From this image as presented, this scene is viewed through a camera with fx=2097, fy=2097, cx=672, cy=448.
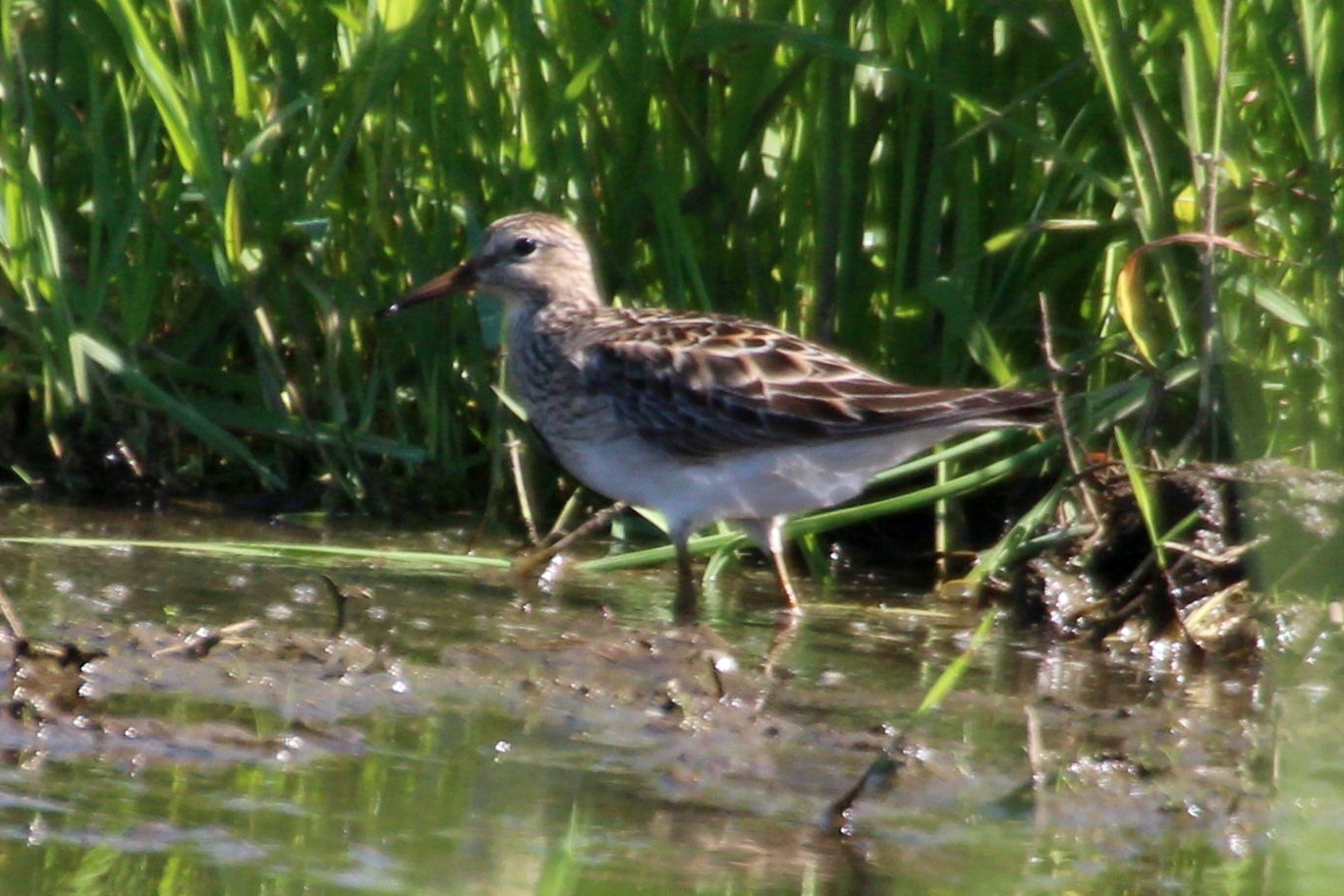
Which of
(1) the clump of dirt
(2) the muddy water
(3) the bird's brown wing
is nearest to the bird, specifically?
(3) the bird's brown wing

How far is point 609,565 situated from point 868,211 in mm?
1450

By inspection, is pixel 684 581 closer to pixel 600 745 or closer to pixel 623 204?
pixel 623 204

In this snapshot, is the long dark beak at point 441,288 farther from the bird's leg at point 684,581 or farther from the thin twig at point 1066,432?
the thin twig at point 1066,432

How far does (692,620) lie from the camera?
575 centimetres

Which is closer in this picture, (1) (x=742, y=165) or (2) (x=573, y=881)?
(2) (x=573, y=881)

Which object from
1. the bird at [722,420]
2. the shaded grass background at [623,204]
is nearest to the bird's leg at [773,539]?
the bird at [722,420]

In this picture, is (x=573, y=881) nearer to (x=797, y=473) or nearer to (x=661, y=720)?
(x=661, y=720)

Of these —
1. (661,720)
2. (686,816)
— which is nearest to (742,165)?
(661,720)

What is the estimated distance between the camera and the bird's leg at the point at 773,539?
603 cm

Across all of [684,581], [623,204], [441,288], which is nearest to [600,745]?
[684,581]

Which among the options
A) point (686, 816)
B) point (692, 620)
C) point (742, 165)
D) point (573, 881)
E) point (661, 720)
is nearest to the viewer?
point (573, 881)

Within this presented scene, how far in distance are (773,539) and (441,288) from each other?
4.21 feet

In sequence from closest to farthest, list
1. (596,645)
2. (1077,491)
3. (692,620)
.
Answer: (596,645) → (692,620) → (1077,491)

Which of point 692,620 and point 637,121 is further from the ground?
point 637,121
